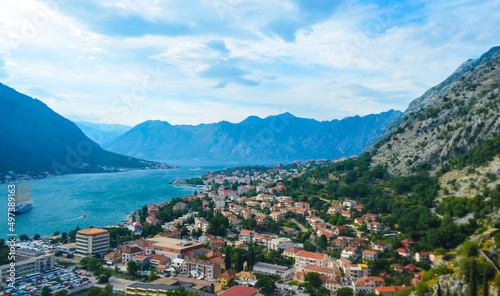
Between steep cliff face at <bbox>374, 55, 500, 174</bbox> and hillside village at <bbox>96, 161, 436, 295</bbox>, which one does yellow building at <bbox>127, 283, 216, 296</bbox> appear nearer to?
hillside village at <bbox>96, 161, 436, 295</bbox>

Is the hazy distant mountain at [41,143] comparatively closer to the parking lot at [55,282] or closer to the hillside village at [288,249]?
the hillside village at [288,249]

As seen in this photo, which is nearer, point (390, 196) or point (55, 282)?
point (55, 282)

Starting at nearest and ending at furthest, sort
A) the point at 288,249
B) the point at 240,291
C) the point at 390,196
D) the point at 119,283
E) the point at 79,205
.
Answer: the point at 240,291
the point at 119,283
the point at 288,249
the point at 390,196
the point at 79,205

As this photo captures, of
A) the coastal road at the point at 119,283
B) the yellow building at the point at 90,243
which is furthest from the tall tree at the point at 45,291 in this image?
the yellow building at the point at 90,243

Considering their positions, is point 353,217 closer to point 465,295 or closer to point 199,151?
point 465,295

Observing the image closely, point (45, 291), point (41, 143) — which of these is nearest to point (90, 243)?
point (45, 291)

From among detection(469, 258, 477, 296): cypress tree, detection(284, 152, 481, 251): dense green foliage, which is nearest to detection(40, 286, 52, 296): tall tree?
detection(469, 258, 477, 296): cypress tree

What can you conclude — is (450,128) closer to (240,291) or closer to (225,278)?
(225,278)
